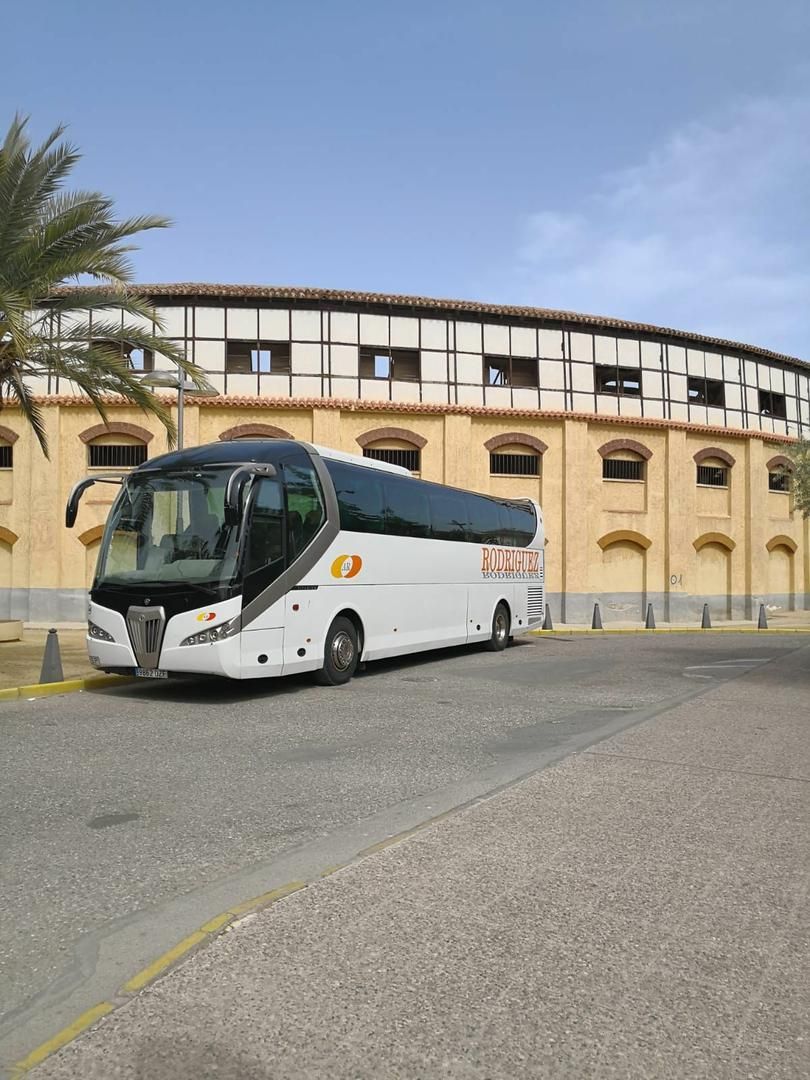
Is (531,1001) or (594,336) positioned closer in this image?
(531,1001)

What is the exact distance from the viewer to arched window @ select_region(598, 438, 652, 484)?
2966 centimetres

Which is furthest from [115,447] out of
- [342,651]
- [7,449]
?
[342,651]

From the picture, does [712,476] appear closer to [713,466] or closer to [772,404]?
[713,466]

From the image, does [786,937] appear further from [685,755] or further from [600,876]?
[685,755]

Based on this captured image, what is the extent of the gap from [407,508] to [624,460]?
1734cm

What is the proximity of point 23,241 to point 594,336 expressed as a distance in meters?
20.3

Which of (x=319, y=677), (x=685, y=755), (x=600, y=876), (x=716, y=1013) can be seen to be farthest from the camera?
(x=319, y=677)

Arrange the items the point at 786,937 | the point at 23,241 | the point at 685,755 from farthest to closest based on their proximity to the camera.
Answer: the point at 23,241
the point at 685,755
the point at 786,937

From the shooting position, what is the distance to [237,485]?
10203 millimetres

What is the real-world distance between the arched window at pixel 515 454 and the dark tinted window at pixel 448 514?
11.8 meters

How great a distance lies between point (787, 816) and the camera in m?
5.71

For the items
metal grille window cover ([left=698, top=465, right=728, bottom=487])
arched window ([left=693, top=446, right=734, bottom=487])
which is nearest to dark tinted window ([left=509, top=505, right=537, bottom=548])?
arched window ([left=693, top=446, right=734, bottom=487])

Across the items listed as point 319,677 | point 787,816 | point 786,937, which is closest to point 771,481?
point 319,677

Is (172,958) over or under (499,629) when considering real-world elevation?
under
